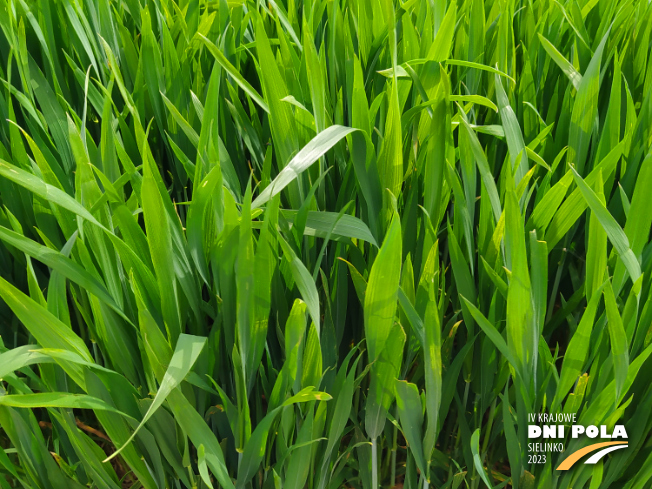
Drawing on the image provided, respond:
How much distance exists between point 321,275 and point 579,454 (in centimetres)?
A: 30

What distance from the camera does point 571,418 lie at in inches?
20.4

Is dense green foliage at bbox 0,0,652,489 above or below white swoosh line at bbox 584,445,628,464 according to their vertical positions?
above

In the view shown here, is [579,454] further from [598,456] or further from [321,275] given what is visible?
[321,275]

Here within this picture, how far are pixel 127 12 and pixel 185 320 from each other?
69 centimetres

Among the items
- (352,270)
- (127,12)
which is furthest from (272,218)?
(127,12)

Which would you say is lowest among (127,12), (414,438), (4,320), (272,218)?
(414,438)

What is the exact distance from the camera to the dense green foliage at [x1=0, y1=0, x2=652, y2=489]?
0.47 metres

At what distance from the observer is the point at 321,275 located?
0.56 metres

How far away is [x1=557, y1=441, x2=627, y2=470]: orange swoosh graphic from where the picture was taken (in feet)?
1.70

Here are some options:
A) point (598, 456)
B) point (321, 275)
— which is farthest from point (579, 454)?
point (321, 275)

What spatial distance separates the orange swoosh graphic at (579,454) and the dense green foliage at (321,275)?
0.01 meters

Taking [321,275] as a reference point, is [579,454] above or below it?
below

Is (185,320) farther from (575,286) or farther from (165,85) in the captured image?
(575,286)

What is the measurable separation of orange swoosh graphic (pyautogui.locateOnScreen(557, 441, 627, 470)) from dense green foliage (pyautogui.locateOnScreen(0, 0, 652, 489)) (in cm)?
1
